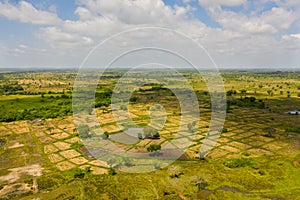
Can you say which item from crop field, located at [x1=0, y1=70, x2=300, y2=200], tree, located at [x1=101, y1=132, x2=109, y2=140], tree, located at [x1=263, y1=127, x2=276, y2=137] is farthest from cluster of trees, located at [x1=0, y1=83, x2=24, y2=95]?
tree, located at [x1=263, y1=127, x2=276, y2=137]

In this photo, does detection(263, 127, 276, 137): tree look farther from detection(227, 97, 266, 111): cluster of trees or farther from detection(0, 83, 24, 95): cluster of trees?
detection(0, 83, 24, 95): cluster of trees

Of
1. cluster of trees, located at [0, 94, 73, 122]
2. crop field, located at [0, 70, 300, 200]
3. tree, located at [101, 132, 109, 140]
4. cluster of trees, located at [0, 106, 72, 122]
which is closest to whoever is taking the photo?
crop field, located at [0, 70, 300, 200]

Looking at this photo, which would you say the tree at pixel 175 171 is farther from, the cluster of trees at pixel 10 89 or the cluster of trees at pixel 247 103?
the cluster of trees at pixel 10 89

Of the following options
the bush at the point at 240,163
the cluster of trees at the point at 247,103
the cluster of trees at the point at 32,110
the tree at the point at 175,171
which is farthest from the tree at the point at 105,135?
the cluster of trees at the point at 247,103

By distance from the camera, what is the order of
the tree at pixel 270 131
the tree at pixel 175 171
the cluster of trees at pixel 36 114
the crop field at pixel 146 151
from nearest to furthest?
the crop field at pixel 146 151 < the tree at pixel 175 171 < the tree at pixel 270 131 < the cluster of trees at pixel 36 114

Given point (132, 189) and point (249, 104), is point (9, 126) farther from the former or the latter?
point (249, 104)

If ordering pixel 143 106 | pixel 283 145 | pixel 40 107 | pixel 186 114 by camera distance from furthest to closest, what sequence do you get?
pixel 143 106 < pixel 40 107 < pixel 186 114 < pixel 283 145

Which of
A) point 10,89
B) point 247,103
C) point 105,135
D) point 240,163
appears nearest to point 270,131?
point 240,163

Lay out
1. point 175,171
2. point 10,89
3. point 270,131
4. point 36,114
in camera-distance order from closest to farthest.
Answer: point 175,171, point 270,131, point 36,114, point 10,89

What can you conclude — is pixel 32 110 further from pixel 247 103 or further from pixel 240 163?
pixel 247 103

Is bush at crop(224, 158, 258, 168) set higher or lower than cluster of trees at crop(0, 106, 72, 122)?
lower

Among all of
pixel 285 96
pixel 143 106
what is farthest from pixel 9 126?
pixel 285 96
